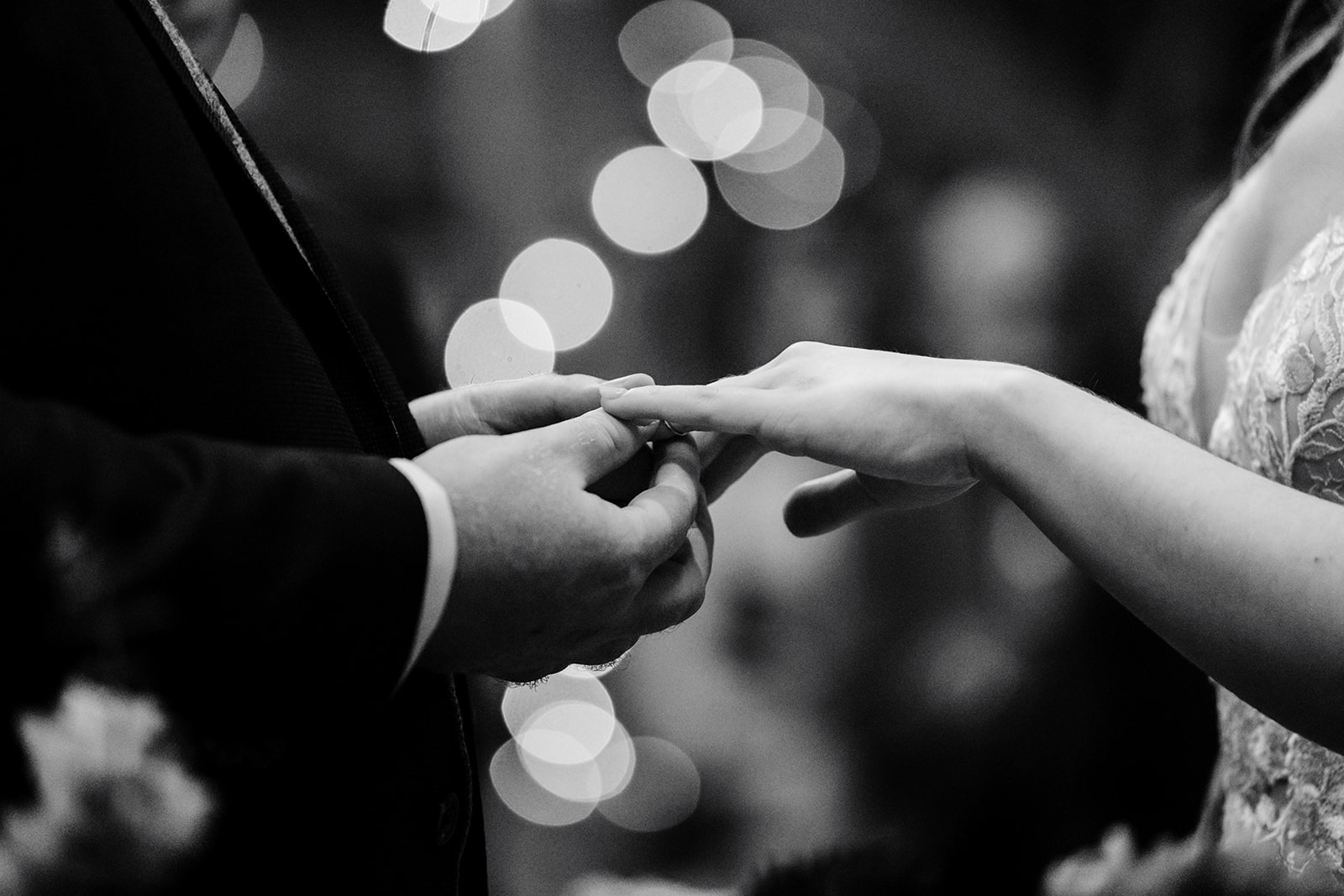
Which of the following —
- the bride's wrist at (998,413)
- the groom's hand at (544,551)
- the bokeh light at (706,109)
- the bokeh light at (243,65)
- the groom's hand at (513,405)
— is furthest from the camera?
the bokeh light at (706,109)

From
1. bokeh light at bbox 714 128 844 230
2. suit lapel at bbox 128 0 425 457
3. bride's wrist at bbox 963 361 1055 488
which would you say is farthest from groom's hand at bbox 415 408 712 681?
bokeh light at bbox 714 128 844 230

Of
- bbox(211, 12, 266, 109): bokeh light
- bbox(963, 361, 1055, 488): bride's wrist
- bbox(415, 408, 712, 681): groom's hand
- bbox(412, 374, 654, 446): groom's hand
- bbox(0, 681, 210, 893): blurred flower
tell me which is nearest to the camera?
bbox(0, 681, 210, 893): blurred flower

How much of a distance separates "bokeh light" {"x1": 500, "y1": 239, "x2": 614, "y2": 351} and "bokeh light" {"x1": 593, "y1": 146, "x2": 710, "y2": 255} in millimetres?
115

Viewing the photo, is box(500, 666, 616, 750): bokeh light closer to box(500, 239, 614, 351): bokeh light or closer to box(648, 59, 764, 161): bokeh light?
box(500, 239, 614, 351): bokeh light

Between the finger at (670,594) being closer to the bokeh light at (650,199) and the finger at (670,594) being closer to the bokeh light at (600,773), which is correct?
the bokeh light at (650,199)

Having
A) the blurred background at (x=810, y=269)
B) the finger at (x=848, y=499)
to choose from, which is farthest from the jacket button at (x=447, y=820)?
the blurred background at (x=810, y=269)

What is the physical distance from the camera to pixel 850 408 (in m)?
0.71

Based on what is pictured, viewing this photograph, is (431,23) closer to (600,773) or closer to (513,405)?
(513,405)

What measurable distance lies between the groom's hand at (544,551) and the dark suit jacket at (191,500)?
0.05 meters

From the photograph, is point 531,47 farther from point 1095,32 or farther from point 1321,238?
point 1321,238

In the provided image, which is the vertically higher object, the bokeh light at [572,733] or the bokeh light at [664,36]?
the bokeh light at [664,36]

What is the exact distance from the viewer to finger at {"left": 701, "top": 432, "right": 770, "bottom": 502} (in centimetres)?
89

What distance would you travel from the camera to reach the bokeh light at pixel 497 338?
2.35 metres

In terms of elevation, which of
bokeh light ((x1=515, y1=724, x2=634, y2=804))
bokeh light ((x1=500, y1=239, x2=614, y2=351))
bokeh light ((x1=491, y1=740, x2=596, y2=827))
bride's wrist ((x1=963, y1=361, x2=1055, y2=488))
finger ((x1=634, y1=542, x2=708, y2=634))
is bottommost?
bokeh light ((x1=491, y1=740, x2=596, y2=827))
